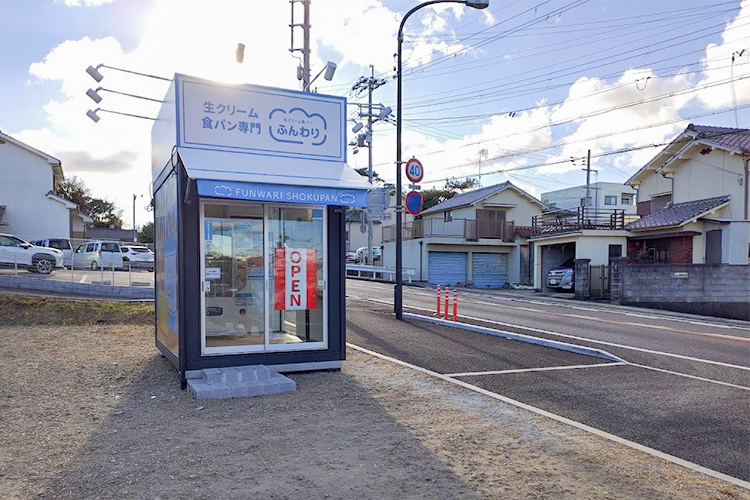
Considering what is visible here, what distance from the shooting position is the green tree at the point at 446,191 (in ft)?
202

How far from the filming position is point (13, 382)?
283 inches

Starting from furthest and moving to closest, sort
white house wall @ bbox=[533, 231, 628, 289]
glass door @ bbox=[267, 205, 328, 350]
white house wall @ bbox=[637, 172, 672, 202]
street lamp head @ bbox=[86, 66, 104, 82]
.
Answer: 1. white house wall @ bbox=[637, 172, 672, 202]
2. white house wall @ bbox=[533, 231, 628, 289]
3. street lamp head @ bbox=[86, 66, 104, 82]
4. glass door @ bbox=[267, 205, 328, 350]

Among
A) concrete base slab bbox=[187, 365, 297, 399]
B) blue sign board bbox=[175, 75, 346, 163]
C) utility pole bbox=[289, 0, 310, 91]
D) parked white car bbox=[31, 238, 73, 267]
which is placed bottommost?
concrete base slab bbox=[187, 365, 297, 399]

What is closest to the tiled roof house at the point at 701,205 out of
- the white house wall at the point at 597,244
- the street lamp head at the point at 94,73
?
the white house wall at the point at 597,244

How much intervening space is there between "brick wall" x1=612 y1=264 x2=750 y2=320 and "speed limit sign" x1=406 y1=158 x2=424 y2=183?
38.0ft

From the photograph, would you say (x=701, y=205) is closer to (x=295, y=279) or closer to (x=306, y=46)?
(x=306, y=46)

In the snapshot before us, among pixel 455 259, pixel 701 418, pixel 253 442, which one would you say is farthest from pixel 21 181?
pixel 701 418

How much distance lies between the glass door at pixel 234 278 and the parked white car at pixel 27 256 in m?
17.4

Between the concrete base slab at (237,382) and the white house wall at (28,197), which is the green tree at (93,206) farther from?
the concrete base slab at (237,382)

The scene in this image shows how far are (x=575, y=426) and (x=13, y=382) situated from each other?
694cm

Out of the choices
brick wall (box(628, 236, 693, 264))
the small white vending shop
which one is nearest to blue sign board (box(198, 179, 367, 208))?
the small white vending shop

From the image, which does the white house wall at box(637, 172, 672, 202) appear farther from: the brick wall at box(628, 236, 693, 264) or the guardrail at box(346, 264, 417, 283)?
the guardrail at box(346, 264, 417, 283)

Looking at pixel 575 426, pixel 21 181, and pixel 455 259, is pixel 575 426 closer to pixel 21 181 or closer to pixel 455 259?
pixel 455 259

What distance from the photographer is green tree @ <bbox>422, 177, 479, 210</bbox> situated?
6147 cm
